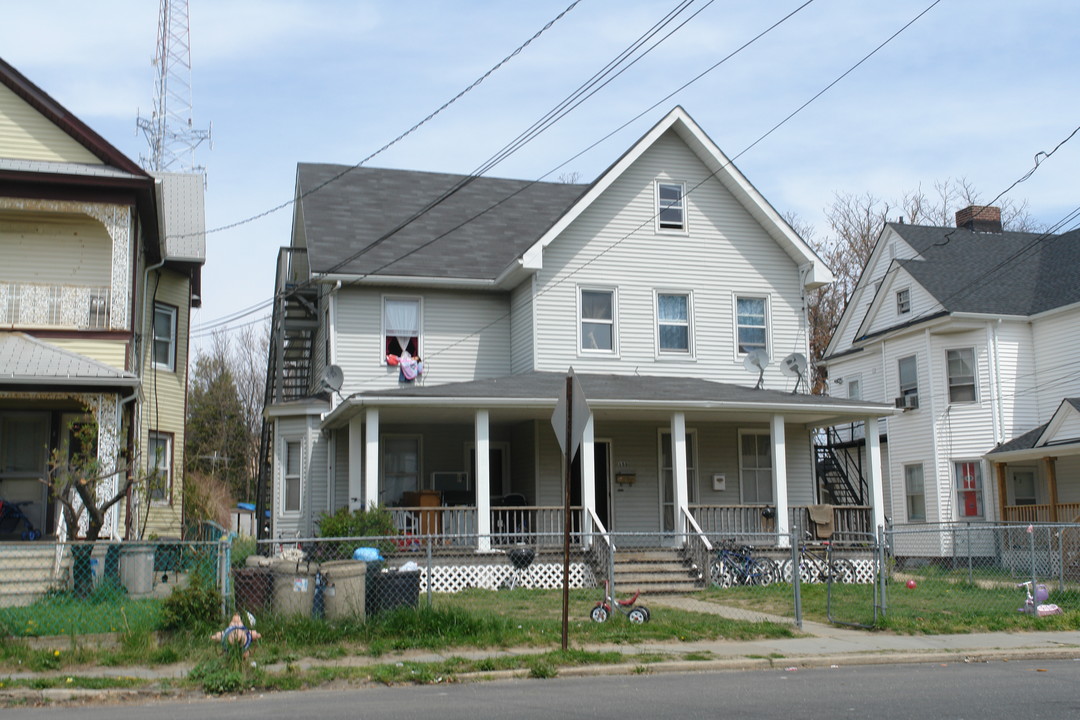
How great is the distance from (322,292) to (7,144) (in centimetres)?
731

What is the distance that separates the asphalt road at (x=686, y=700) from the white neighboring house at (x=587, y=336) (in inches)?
419

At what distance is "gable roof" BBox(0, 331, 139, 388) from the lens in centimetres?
1625

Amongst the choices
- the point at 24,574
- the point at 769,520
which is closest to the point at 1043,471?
the point at 769,520

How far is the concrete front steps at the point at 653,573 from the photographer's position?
18344mm

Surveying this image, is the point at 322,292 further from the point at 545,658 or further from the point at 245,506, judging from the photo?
the point at 245,506

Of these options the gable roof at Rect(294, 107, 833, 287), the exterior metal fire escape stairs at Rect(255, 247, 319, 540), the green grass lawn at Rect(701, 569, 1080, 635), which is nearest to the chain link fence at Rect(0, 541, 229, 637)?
the green grass lawn at Rect(701, 569, 1080, 635)

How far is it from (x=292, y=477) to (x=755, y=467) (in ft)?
33.6

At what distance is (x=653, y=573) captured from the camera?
62.5 ft

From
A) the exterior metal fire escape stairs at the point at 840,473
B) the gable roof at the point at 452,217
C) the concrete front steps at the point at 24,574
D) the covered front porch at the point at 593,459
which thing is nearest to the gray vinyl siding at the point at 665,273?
the gable roof at the point at 452,217

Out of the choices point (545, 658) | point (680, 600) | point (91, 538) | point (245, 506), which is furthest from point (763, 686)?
point (245, 506)

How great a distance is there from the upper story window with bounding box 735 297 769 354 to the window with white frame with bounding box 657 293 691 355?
124cm

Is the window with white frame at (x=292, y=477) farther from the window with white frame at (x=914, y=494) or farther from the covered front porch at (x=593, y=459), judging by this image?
the window with white frame at (x=914, y=494)

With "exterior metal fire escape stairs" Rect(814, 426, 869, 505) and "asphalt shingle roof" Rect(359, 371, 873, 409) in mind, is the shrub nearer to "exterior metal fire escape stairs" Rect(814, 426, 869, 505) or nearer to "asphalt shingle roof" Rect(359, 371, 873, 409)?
"asphalt shingle roof" Rect(359, 371, 873, 409)

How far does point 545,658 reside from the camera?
439 inches
